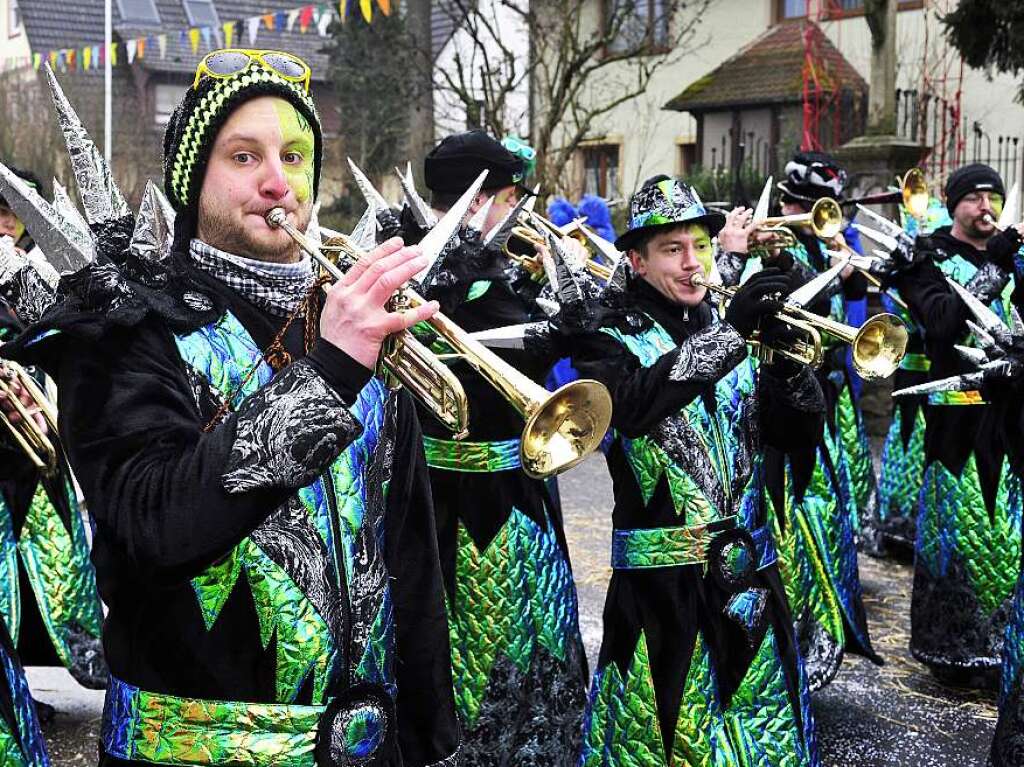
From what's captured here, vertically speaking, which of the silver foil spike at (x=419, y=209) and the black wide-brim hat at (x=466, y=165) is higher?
the black wide-brim hat at (x=466, y=165)

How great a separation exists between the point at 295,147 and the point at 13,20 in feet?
82.8

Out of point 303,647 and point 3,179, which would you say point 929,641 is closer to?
point 303,647

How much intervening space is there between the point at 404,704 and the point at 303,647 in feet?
1.14

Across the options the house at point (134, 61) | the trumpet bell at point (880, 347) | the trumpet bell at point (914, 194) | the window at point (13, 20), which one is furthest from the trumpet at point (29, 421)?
the window at point (13, 20)

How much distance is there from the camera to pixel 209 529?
1932mm

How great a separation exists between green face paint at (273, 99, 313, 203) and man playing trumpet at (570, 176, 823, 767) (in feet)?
4.54

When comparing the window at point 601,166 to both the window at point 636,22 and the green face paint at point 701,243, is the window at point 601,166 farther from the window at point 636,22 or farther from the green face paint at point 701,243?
the green face paint at point 701,243

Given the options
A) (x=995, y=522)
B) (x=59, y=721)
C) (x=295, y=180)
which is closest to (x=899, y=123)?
(x=995, y=522)

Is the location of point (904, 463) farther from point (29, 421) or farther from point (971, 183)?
point (29, 421)

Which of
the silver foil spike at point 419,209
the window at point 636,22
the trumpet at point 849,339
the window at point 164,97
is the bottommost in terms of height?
the trumpet at point 849,339

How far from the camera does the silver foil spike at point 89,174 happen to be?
2338 mm

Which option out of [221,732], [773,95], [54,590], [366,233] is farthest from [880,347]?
[773,95]

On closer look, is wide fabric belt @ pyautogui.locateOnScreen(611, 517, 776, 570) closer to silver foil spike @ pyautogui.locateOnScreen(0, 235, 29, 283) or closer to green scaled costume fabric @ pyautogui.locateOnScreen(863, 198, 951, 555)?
silver foil spike @ pyautogui.locateOnScreen(0, 235, 29, 283)

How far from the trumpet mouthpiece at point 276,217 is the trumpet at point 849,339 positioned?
1.83 m
